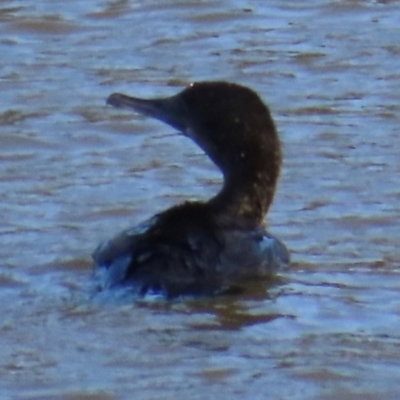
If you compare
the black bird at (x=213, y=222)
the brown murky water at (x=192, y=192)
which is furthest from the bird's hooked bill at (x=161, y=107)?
the brown murky water at (x=192, y=192)

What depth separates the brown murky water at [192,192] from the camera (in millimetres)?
8344

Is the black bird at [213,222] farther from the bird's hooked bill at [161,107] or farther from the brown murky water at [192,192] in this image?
the brown murky water at [192,192]

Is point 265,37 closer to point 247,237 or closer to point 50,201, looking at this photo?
point 50,201

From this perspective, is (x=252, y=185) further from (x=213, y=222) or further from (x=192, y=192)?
(x=192, y=192)

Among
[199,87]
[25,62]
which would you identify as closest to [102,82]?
[25,62]

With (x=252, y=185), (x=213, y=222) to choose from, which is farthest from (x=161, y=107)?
(x=213, y=222)

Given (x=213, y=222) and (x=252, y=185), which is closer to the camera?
(x=213, y=222)

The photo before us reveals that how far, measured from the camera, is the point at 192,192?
429 inches

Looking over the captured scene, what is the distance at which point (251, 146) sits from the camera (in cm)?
955

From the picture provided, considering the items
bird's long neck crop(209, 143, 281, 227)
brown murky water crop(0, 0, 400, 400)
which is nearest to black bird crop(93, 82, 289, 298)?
bird's long neck crop(209, 143, 281, 227)

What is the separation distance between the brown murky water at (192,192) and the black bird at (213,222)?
0.12 m

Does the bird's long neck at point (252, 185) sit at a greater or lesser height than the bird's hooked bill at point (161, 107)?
lesser

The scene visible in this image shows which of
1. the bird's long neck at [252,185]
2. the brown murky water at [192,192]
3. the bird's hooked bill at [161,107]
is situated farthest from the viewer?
the bird's hooked bill at [161,107]

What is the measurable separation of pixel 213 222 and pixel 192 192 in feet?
5.95
